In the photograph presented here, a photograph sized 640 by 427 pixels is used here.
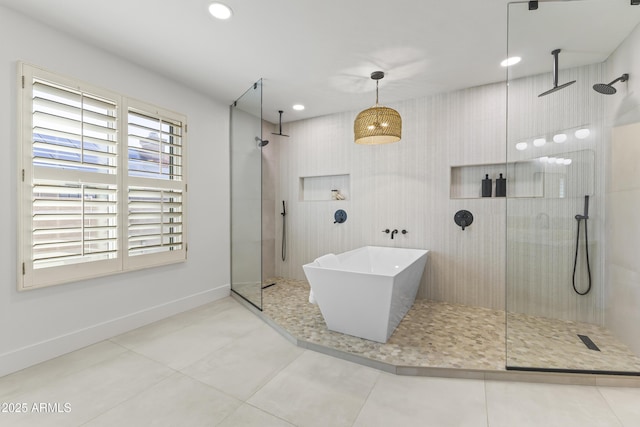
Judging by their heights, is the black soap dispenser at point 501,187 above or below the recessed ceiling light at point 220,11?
below

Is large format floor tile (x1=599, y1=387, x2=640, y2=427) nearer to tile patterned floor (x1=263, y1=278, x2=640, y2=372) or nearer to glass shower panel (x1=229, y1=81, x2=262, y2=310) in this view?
tile patterned floor (x1=263, y1=278, x2=640, y2=372)

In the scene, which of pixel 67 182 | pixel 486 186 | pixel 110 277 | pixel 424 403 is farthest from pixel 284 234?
pixel 424 403

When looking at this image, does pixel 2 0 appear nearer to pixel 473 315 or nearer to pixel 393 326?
pixel 393 326

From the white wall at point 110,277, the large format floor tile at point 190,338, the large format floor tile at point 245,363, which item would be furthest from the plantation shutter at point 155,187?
the large format floor tile at point 245,363

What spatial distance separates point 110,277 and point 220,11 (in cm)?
259

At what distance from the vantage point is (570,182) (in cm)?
236

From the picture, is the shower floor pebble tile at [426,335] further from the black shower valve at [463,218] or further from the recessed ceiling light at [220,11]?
the recessed ceiling light at [220,11]

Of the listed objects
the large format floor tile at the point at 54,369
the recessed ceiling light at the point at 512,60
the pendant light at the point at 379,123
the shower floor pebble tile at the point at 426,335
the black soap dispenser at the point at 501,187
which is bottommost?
the large format floor tile at the point at 54,369

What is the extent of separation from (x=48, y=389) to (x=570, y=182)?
430cm

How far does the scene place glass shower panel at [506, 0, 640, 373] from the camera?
2.25 meters

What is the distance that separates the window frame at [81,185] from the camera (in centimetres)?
217

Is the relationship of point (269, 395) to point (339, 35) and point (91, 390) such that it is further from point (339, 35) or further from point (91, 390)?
point (339, 35)

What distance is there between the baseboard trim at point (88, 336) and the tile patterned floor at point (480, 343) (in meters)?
1.30

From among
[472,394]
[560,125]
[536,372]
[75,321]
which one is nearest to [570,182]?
[560,125]
